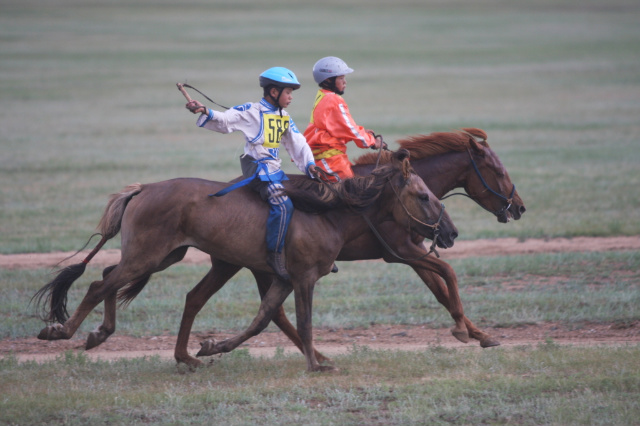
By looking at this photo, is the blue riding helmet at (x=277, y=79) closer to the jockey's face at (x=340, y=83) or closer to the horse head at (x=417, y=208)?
the jockey's face at (x=340, y=83)

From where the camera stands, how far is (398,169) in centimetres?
754

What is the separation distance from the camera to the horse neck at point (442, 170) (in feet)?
27.9

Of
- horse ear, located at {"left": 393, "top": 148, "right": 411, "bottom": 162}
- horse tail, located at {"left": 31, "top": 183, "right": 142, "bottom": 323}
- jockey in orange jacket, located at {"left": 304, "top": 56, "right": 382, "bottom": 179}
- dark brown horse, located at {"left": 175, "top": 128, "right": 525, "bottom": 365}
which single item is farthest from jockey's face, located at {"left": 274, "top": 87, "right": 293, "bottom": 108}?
horse tail, located at {"left": 31, "top": 183, "right": 142, "bottom": 323}

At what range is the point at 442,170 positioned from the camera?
28.0 ft

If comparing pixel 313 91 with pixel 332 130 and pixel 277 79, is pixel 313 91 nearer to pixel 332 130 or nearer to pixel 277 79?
pixel 332 130

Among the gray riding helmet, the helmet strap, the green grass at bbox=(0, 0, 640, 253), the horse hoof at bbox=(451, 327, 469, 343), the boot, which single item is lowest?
the green grass at bbox=(0, 0, 640, 253)

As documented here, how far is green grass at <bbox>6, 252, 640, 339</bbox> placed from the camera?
9.52m

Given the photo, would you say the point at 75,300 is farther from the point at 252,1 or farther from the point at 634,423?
the point at 252,1

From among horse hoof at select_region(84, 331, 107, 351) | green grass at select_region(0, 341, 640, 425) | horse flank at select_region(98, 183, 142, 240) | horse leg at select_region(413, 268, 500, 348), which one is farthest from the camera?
horse leg at select_region(413, 268, 500, 348)

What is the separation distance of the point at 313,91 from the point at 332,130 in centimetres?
2922

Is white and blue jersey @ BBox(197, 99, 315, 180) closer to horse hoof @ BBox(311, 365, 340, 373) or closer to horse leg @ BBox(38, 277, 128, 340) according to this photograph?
horse leg @ BBox(38, 277, 128, 340)

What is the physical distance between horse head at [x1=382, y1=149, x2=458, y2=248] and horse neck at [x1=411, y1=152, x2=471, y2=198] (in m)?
0.96

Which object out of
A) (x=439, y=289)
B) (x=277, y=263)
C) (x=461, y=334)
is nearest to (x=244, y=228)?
(x=277, y=263)

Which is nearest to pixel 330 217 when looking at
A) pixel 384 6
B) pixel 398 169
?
pixel 398 169
